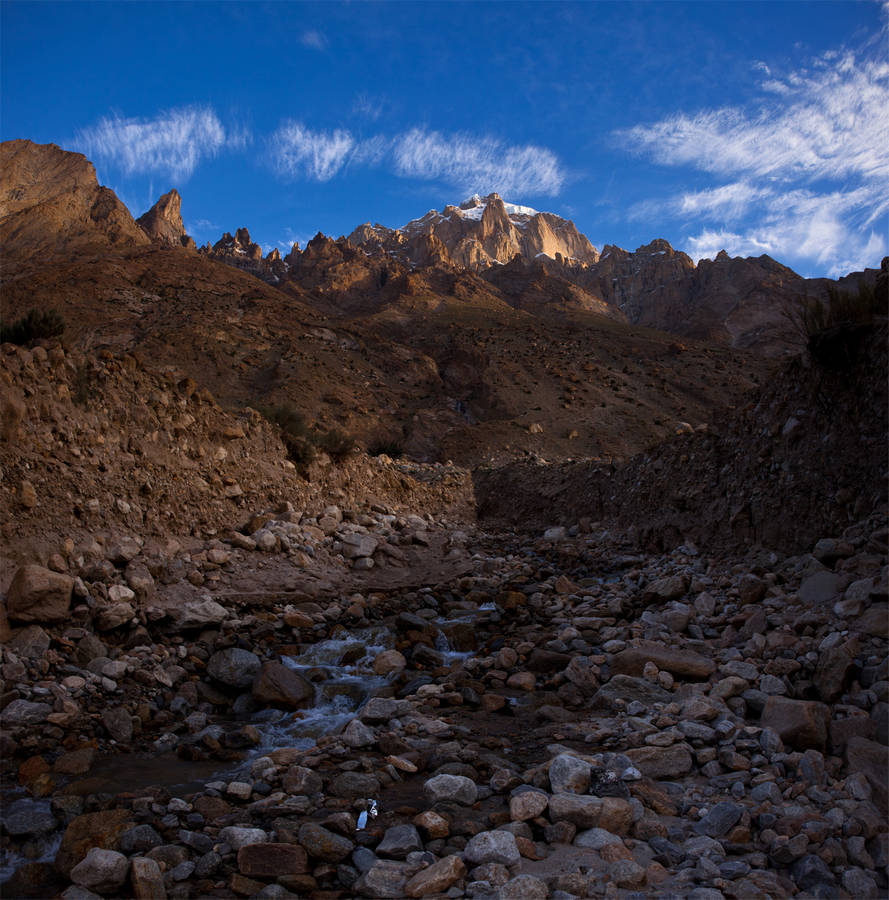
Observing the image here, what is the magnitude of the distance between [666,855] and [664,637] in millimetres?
3521

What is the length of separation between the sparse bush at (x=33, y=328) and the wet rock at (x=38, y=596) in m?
3.78

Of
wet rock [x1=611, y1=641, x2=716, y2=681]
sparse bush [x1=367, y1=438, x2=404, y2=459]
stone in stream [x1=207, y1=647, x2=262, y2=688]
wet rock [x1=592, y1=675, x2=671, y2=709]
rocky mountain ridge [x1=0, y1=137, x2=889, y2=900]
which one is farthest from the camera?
sparse bush [x1=367, y1=438, x2=404, y2=459]

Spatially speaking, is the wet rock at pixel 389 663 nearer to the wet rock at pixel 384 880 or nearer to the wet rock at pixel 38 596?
the wet rock at pixel 38 596

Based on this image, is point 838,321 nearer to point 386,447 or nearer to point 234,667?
point 234,667

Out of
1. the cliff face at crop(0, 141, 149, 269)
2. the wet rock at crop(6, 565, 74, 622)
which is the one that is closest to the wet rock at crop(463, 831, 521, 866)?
the wet rock at crop(6, 565, 74, 622)

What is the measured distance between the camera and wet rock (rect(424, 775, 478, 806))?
3.60 metres

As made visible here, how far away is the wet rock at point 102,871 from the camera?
2.81 metres

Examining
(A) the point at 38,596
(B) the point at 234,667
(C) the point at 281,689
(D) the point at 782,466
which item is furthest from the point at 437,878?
(D) the point at 782,466

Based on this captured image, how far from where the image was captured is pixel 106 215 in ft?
214

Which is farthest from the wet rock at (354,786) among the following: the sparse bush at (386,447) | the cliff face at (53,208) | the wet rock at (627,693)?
the cliff face at (53,208)

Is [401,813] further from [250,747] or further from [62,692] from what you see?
[62,692]

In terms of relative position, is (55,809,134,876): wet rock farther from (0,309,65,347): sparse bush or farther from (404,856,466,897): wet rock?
(0,309,65,347): sparse bush

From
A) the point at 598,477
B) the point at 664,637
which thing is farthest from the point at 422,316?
the point at 664,637

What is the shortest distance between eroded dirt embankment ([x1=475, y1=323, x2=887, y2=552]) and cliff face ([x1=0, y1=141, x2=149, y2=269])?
6028 cm
